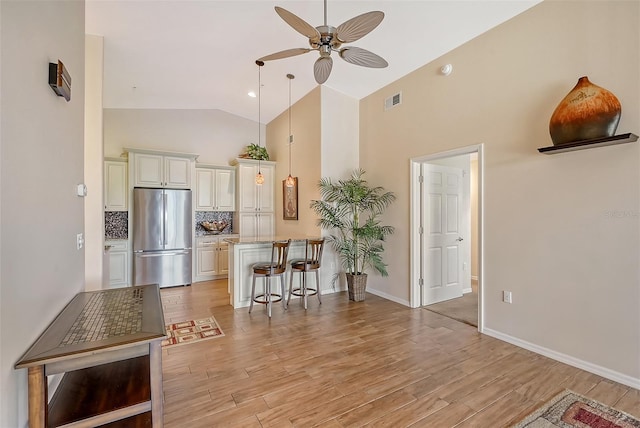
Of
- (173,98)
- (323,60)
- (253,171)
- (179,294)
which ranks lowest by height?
(179,294)

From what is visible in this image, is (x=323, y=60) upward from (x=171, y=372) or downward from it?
upward

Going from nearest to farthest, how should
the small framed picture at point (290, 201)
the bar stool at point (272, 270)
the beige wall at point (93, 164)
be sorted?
the beige wall at point (93, 164)
the bar stool at point (272, 270)
the small framed picture at point (290, 201)

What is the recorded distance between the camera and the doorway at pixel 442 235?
4227 mm

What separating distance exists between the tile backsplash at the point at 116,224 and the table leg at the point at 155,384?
4922mm

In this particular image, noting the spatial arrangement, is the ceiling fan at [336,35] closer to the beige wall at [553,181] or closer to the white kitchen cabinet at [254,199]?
the beige wall at [553,181]

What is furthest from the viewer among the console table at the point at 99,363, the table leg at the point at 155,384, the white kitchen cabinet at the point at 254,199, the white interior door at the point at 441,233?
the white kitchen cabinet at the point at 254,199

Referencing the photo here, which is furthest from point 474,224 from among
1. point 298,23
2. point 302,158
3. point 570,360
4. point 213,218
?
point 213,218

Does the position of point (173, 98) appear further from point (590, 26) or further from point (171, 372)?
point (590, 26)

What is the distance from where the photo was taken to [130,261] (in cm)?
525

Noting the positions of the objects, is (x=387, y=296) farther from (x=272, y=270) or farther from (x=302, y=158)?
(x=302, y=158)

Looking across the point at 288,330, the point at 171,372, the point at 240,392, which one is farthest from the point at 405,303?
the point at 171,372

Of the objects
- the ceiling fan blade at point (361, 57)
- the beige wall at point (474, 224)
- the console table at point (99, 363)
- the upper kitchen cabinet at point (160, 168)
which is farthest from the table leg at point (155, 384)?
the beige wall at point (474, 224)

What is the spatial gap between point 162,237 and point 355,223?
11.7 feet

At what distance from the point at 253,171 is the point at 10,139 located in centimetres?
521
